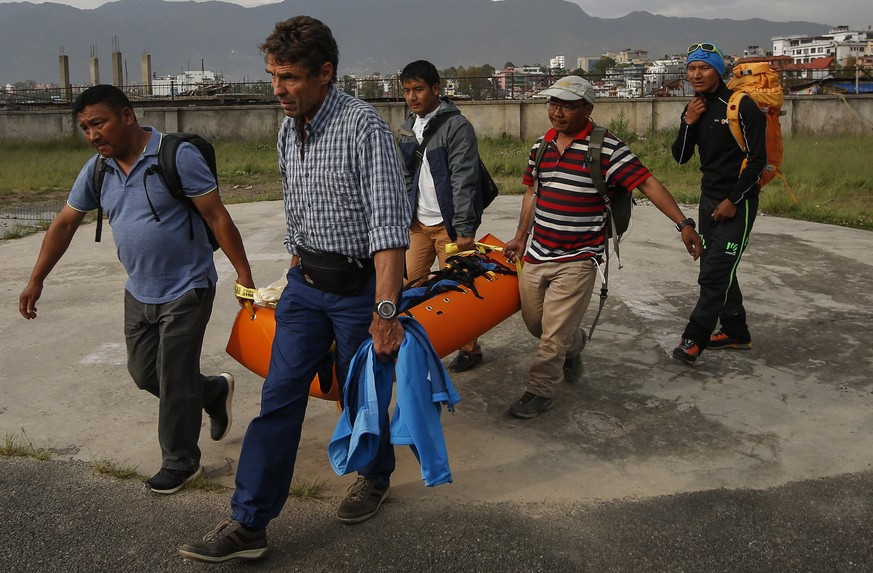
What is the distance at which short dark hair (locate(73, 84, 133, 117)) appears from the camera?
152 inches

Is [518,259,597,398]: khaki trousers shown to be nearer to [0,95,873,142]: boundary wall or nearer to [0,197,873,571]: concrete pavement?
[0,197,873,571]: concrete pavement

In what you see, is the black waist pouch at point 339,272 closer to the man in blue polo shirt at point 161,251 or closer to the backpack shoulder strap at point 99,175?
the man in blue polo shirt at point 161,251

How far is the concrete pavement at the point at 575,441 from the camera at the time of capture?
366cm

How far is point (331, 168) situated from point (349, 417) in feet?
3.29

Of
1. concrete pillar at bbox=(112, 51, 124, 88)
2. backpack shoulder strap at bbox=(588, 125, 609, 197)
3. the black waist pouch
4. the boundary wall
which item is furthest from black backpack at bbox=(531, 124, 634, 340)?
concrete pillar at bbox=(112, 51, 124, 88)

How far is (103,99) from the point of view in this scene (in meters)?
3.89

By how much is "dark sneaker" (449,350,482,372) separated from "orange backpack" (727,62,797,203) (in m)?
2.12

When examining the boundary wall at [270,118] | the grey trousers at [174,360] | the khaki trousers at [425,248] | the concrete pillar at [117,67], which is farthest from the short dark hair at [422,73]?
the concrete pillar at [117,67]

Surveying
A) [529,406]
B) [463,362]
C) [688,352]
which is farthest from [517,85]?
[529,406]

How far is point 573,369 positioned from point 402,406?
2.25 metres

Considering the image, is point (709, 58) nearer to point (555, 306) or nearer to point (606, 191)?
point (606, 191)

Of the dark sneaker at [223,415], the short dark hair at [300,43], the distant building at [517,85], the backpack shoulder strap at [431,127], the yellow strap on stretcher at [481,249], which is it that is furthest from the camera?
the distant building at [517,85]

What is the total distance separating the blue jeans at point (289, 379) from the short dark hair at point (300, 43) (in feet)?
2.91

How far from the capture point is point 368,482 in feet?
12.7
